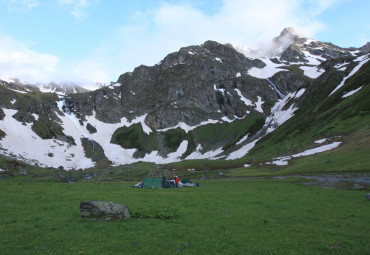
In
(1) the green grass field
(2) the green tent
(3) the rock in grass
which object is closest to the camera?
(1) the green grass field

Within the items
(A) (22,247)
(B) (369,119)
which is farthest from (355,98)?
(A) (22,247)

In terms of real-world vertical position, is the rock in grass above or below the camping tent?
above

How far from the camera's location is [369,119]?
108m

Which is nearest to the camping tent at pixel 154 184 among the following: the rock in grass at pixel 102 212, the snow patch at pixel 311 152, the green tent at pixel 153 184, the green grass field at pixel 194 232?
the green tent at pixel 153 184

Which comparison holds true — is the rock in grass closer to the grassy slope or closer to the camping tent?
the camping tent

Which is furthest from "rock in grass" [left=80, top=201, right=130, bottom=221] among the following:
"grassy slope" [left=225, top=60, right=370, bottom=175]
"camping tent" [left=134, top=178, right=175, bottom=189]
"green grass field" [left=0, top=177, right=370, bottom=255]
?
"grassy slope" [left=225, top=60, right=370, bottom=175]

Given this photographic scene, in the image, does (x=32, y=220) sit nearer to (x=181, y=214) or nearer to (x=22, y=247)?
(x=22, y=247)

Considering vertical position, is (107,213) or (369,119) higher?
(369,119)

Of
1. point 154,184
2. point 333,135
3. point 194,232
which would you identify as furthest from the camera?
point 333,135

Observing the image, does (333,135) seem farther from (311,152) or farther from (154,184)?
(154,184)

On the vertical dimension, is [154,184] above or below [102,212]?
below

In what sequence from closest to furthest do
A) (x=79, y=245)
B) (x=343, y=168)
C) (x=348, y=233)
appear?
1. (x=79, y=245)
2. (x=348, y=233)
3. (x=343, y=168)

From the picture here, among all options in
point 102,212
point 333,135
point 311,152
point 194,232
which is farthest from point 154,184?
point 333,135

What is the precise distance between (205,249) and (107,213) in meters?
9.99
